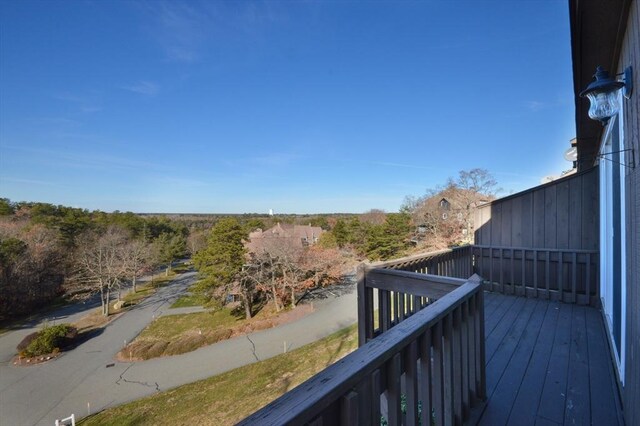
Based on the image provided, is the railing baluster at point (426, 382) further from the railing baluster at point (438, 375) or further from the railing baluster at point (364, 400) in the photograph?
the railing baluster at point (364, 400)

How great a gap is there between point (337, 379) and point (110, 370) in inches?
627

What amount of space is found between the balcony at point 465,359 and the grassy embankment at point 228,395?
24.0ft

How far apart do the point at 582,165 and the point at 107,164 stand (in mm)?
33037

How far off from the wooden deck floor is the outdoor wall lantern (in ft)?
6.45

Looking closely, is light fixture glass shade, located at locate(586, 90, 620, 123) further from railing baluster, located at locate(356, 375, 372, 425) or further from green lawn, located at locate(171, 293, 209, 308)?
green lawn, located at locate(171, 293, 209, 308)

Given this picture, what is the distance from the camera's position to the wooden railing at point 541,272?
4.24 m

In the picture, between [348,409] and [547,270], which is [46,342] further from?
[547,270]

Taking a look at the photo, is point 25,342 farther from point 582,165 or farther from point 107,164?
point 582,165

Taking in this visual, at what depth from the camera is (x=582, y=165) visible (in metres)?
5.20

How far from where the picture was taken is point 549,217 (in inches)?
191

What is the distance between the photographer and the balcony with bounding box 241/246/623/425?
2.81 feet

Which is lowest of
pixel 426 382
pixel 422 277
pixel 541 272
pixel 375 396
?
pixel 541 272

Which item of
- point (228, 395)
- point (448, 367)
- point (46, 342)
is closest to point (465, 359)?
point (448, 367)

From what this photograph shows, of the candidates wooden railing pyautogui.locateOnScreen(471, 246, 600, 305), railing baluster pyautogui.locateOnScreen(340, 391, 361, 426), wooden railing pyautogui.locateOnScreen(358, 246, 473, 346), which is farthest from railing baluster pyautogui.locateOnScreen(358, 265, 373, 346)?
wooden railing pyautogui.locateOnScreen(471, 246, 600, 305)
